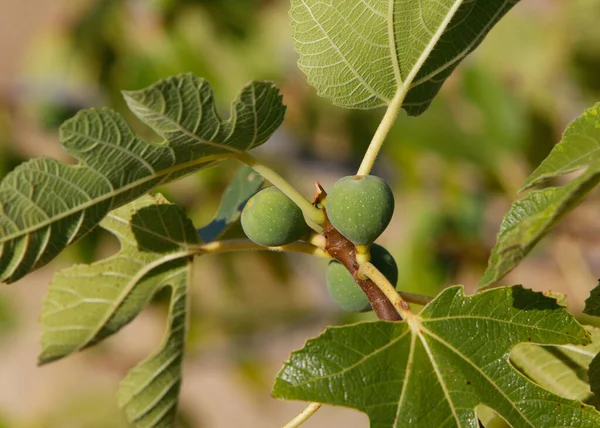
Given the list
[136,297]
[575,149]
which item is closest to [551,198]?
[575,149]

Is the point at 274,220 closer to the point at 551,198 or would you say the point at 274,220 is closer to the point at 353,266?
the point at 353,266

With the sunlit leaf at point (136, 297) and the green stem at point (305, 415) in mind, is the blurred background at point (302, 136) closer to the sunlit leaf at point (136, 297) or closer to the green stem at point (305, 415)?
the sunlit leaf at point (136, 297)

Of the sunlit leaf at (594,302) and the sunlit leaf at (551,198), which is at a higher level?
the sunlit leaf at (551,198)

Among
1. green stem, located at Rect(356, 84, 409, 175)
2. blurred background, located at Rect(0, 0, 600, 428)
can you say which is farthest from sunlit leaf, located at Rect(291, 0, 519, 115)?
blurred background, located at Rect(0, 0, 600, 428)

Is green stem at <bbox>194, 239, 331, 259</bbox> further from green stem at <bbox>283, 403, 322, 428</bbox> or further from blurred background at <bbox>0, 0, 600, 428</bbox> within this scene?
blurred background at <bbox>0, 0, 600, 428</bbox>

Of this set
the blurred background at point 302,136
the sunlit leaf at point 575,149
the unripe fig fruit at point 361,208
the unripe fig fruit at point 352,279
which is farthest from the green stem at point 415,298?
the blurred background at point 302,136

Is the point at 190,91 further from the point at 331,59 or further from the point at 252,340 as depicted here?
the point at 252,340
